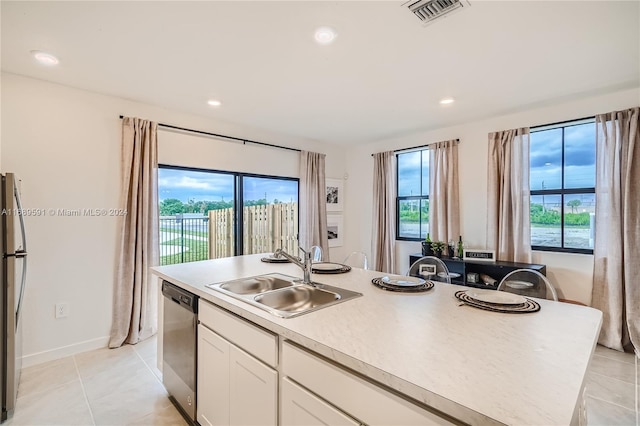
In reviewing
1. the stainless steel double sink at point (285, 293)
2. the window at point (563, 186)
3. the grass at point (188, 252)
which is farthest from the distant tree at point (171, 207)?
the window at point (563, 186)

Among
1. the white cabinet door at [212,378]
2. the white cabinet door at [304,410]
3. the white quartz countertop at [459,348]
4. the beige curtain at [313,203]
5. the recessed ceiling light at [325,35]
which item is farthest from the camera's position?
the beige curtain at [313,203]

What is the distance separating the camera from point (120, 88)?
9.25 ft

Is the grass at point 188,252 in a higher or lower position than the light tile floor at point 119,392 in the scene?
higher

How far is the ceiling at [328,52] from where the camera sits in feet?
5.77

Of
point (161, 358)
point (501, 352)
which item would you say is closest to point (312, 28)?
point (501, 352)

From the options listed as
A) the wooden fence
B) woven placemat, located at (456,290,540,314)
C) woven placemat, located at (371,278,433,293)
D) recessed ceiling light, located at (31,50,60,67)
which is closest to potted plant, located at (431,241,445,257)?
the wooden fence

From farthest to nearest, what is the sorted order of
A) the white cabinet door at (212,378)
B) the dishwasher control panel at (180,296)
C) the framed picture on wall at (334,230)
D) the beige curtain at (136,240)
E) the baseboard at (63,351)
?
the framed picture on wall at (334,230)
the beige curtain at (136,240)
the baseboard at (63,351)
the dishwasher control panel at (180,296)
the white cabinet door at (212,378)

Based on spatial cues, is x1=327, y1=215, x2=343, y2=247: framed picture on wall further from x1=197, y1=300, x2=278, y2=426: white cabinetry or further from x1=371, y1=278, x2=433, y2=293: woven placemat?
x1=197, y1=300, x2=278, y2=426: white cabinetry

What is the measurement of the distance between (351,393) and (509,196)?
3417 mm

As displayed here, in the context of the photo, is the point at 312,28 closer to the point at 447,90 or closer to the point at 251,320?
the point at 447,90

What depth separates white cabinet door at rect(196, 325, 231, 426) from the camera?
4.96ft

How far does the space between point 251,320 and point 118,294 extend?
2434 mm

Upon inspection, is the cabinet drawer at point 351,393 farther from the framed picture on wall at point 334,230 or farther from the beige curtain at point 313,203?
the framed picture on wall at point 334,230

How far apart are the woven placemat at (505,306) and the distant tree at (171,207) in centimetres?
325
